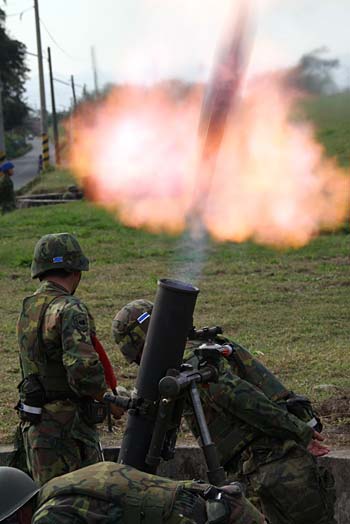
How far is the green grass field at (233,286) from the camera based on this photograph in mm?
8805

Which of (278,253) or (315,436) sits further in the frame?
(278,253)

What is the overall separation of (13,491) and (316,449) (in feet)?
6.25

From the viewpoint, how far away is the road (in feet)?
148

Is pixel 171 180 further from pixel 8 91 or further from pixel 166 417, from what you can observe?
pixel 8 91

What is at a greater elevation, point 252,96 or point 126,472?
point 252,96

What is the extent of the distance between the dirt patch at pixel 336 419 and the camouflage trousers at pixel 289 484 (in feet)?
5.62

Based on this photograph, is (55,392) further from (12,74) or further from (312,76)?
(12,74)

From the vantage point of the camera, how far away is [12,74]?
143 feet

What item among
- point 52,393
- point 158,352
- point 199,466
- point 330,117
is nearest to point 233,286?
point 330,117

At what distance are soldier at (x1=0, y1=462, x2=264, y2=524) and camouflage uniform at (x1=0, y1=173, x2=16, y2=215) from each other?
756 inches

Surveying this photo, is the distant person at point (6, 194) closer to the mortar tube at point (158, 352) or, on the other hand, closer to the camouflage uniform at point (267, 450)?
the camouflage uniform at point (267, 450)

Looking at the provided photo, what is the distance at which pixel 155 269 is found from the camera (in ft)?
48.1

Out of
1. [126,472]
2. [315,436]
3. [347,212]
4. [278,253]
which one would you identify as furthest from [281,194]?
[126,472]

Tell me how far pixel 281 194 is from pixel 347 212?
7.81ft
